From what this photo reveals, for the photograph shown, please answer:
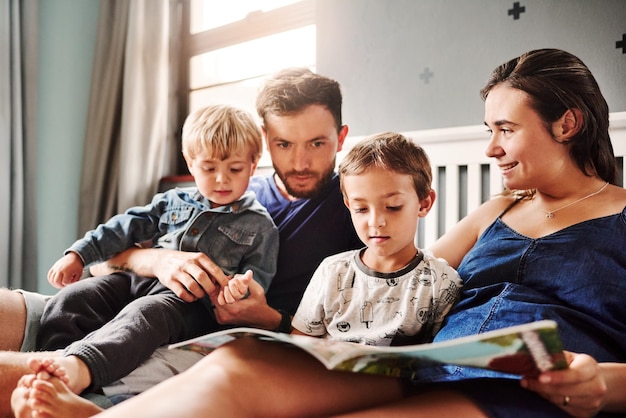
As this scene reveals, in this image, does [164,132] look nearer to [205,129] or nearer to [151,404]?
[205,129]

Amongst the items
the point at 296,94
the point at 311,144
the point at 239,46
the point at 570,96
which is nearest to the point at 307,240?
the point at 311,144

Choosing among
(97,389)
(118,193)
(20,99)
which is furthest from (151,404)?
(20,99)

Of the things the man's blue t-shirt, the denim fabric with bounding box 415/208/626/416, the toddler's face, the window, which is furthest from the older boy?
the window

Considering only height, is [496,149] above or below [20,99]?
below

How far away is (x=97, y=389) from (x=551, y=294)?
0.75 metres

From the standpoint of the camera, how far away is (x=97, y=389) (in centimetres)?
95

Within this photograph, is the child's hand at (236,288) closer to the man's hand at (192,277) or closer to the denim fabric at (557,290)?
the man's hand at (192,277)

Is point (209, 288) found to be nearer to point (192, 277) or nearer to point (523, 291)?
point (192, 277)

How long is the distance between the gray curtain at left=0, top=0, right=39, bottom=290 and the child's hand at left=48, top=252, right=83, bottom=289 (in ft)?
4.79

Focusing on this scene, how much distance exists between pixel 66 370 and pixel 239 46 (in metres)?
1.99

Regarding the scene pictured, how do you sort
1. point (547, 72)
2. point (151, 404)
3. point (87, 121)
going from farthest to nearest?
point (87, 121) < point (547, 72) < point (151, 404)

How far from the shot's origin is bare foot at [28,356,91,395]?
2.65ft

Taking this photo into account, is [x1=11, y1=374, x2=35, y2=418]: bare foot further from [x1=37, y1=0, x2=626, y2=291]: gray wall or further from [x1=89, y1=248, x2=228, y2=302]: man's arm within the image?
[x1=37, y1=0, x2=626, y2=291]: gray wall

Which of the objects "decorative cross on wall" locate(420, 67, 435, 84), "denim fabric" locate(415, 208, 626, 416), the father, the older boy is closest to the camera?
"denim fabric" locate(415, 208, 626, 416)
